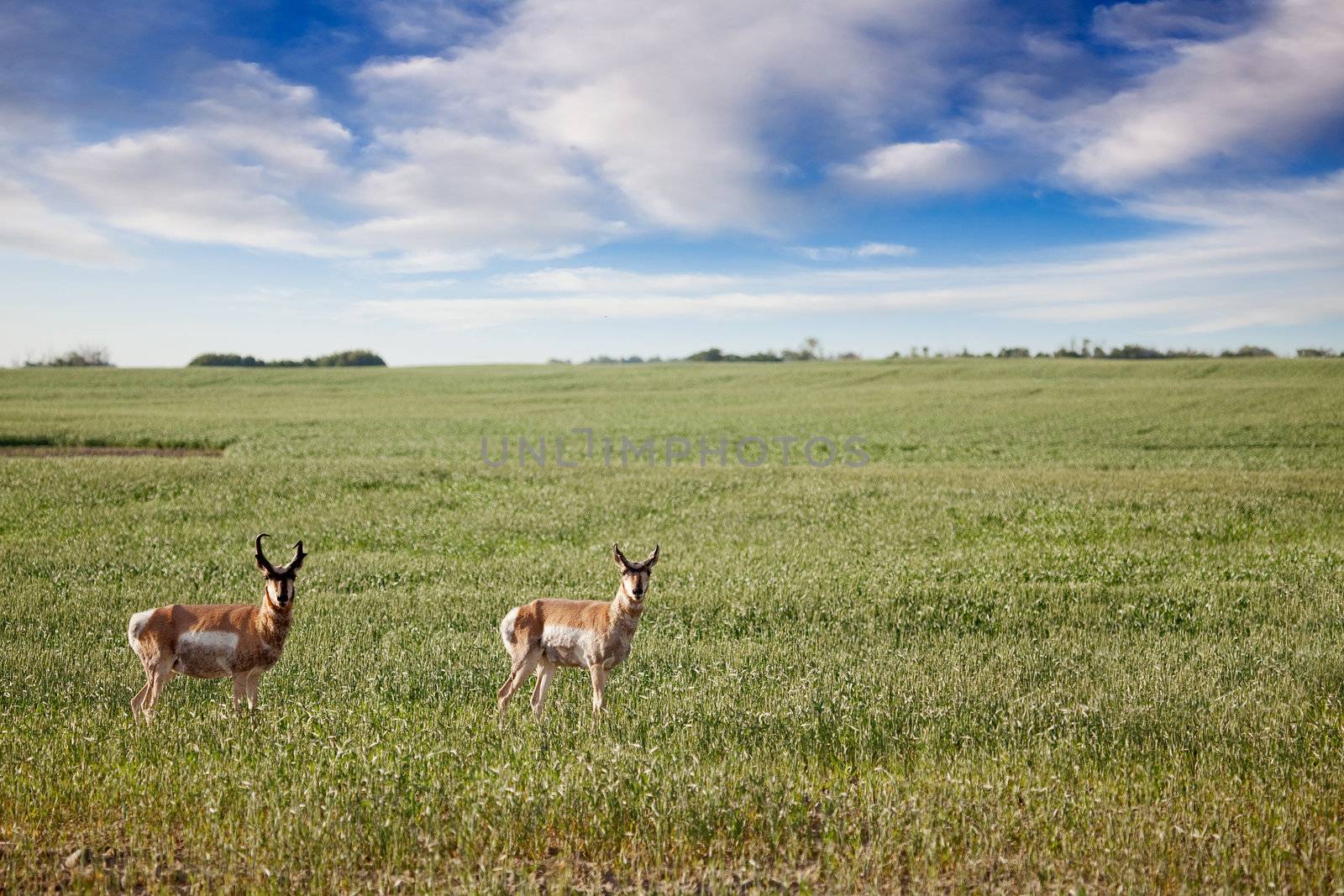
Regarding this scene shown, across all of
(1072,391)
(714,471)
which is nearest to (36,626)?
(714,471)

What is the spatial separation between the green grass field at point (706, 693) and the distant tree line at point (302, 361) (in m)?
109

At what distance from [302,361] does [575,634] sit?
139 metres

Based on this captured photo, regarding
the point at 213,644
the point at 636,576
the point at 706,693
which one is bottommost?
the point at 706,693

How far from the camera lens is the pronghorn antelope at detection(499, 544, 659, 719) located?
241 inches

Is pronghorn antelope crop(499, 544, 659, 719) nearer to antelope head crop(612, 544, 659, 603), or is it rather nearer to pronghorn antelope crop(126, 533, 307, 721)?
antelope head crop(612, 544, 659, 603)

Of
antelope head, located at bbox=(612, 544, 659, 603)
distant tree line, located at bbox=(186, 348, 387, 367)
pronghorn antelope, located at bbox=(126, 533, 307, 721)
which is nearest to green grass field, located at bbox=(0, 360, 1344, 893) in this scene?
pronghorn antelope, located at bbox=(126, 533, 307, 721)

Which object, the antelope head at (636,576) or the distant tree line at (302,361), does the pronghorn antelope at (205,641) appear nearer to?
the antelope head at (636,576)

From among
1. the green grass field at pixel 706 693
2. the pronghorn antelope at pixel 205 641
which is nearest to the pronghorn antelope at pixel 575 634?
the green grass field at pixel 706 693

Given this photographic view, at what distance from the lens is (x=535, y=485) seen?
1095 inches

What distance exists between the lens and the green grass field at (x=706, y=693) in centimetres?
575

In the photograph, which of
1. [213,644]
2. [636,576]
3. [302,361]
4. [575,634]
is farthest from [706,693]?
[302,361]

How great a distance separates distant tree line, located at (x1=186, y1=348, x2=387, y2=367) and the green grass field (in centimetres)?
10858

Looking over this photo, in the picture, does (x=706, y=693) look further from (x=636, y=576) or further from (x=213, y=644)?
(x=213, y=644)

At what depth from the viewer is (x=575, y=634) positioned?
20.3 ft
